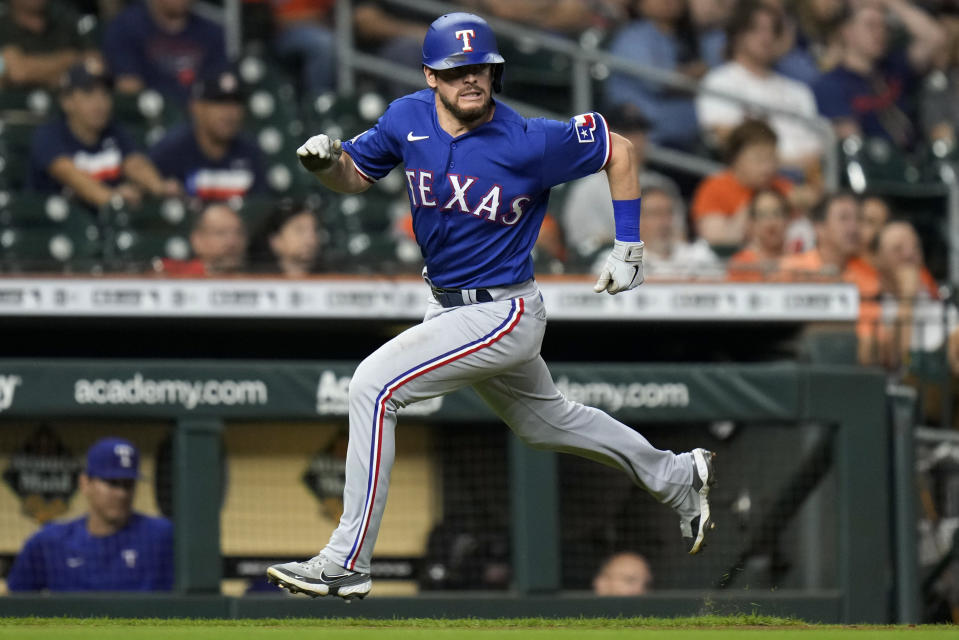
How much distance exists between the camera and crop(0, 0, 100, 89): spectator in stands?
31.3 feet

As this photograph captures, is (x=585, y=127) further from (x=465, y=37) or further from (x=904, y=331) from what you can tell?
(x=904, y=331)

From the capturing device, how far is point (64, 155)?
27.8 ft

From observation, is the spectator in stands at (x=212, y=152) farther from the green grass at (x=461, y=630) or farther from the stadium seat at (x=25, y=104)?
the green grass at (x=461, y=630)

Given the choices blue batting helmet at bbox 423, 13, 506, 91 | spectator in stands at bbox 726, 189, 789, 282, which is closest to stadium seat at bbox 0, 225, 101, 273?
spectator in stands at bbox 726, 189, 789, 282

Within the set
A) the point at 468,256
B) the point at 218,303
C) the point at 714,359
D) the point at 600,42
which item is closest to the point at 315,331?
the point at 218,303

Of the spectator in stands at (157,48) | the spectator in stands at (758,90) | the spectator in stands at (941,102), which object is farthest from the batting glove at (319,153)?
the spectator in stands at (941,102)

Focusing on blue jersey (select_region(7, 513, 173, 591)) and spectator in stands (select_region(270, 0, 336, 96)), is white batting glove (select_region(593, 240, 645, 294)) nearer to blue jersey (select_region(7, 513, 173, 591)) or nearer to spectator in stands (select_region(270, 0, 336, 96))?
blue jersey (select_region(7, 513, 173, 591))


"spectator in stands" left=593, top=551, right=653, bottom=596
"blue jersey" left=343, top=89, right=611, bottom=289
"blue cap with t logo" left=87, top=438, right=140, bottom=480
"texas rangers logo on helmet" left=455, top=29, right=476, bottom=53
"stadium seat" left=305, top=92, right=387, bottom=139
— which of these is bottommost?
"spectator in stands" left=593, top=551, right=653, bottom=596

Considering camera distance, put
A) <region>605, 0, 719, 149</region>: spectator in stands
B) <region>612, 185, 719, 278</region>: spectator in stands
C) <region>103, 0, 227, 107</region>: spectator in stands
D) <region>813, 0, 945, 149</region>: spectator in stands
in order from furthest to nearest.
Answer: <region>813, 0, 945, 149</region>: spectator in stands
<region>605, 0, 719, 149</region>: spectator in stands
<region>103, 0, 227, 107</region>: spectator in stands
<region>612, 185, 719, 278</region>: spectator in stands

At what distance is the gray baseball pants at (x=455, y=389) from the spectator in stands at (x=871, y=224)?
4.35 meters

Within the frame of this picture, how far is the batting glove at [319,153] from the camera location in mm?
4594

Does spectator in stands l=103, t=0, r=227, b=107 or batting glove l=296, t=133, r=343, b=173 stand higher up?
spectator in stands l=103, t=0, r=227, b=107

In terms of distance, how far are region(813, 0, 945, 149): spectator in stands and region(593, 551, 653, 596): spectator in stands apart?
4.78 m

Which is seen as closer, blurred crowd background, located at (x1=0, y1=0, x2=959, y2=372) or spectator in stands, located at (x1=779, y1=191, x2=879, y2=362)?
blurred crowd background, located at (x1=0, y1=0, x2=959, y2=372)
